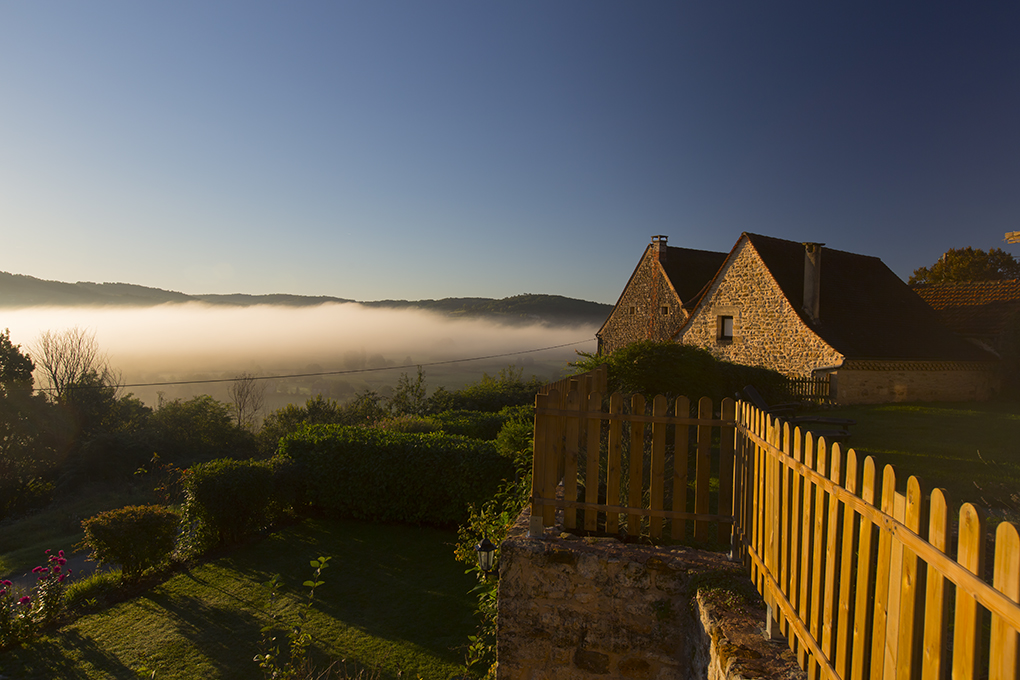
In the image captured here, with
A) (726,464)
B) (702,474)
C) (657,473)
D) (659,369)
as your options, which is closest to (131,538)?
(657,473)

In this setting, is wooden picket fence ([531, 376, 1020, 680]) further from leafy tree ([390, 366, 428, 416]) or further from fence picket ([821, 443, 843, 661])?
leafy tree ([390, 366, 428, 416])

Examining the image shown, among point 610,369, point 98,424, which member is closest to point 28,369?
point 98,424

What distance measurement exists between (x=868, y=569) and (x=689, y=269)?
27.8 metres

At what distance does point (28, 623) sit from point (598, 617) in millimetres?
6982

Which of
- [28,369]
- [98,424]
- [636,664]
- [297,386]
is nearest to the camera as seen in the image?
[636,664]

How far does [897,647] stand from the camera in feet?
5.26

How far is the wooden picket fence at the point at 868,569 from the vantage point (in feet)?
4.16

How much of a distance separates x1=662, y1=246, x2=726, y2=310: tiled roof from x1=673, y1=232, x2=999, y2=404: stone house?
303 cm

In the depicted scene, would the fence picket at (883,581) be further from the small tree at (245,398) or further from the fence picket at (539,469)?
the small tree at (245,398)

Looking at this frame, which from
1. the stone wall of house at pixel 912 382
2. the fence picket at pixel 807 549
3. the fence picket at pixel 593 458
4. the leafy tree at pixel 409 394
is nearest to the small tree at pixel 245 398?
the leafy tree at pixel 409 394

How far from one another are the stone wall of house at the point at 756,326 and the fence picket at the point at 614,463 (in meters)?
16.7

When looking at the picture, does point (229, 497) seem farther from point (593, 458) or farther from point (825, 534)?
point (825, 534)

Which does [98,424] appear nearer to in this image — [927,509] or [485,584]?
[485,584]

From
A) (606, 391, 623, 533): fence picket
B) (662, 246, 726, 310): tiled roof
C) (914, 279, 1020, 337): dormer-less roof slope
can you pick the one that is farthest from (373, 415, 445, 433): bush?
(914, 279, 1020, 337): dormer-less roof slope
